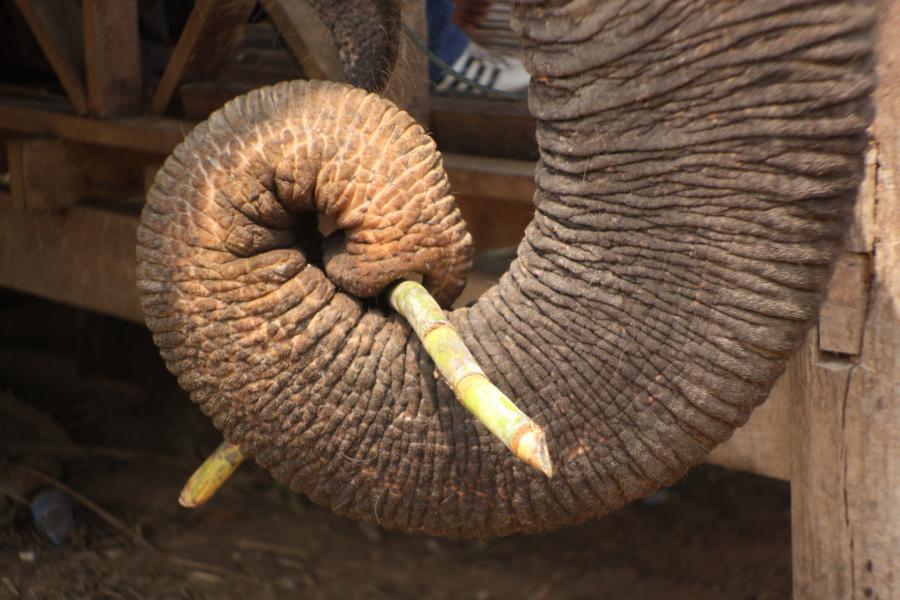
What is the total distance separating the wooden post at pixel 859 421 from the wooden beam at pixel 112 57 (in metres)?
1.76

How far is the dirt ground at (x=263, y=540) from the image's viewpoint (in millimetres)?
3107

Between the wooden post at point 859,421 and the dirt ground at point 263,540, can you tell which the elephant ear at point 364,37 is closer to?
the wooden post at point 859,421

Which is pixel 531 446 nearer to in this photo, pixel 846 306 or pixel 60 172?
pixel 846 306

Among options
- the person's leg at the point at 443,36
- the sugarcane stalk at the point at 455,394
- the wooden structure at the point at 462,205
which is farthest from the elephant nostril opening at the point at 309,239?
the person's leg at the point at 443,36

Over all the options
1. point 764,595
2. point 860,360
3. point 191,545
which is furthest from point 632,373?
point 191,545

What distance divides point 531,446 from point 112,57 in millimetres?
1898

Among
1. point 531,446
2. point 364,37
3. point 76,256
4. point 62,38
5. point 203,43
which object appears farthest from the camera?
point 76,256

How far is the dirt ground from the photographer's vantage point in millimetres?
3107

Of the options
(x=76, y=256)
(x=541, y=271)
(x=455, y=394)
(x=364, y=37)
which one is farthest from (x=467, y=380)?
(x=76, y=256)

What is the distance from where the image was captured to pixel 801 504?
2.11m

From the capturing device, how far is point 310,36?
228cm

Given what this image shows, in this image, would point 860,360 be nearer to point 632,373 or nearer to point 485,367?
point 632,373

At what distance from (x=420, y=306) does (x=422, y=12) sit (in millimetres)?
925

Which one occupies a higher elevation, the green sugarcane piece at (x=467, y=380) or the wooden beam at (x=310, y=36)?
the wooden beam at (x=310, y=36)
